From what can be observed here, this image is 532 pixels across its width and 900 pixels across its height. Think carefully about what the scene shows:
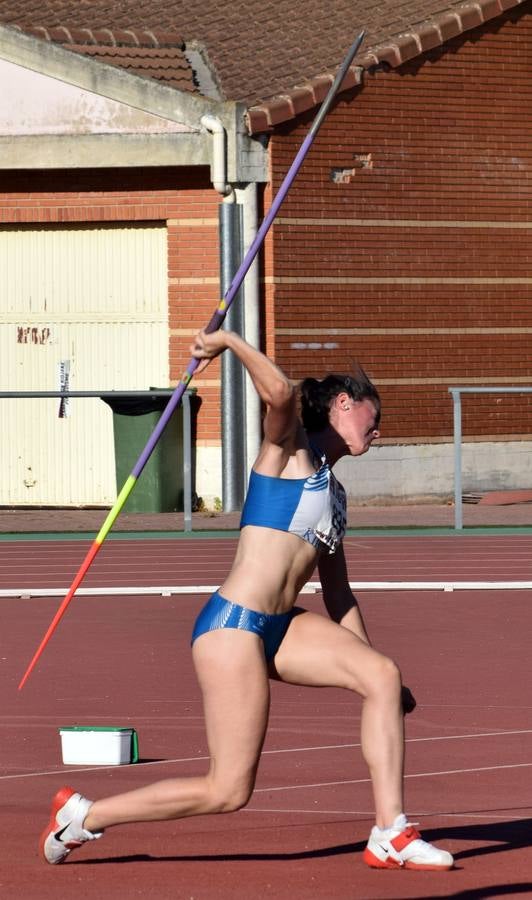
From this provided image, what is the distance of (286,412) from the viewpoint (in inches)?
243

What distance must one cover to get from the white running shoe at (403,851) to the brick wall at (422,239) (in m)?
16.8

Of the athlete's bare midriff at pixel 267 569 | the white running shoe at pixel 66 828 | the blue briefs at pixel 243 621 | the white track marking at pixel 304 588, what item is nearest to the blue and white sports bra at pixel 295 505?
the athlete's bare midriff at pixel 267 569

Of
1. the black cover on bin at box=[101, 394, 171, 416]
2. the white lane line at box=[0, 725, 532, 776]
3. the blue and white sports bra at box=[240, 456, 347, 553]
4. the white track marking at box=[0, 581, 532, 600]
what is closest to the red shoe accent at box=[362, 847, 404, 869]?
the blue and white sports bra at box=[240, 456, 347, 553]

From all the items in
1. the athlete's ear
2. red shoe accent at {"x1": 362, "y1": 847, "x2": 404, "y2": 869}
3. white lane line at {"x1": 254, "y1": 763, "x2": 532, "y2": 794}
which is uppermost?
the athlete's ear

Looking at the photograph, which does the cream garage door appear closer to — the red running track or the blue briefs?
the red running track

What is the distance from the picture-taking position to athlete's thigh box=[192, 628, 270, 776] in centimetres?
627

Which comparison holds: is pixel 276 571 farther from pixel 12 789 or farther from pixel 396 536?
pixel 396 536

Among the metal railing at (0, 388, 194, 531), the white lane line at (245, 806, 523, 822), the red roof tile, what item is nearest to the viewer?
the white lane line at (245, 806, 523, 822)

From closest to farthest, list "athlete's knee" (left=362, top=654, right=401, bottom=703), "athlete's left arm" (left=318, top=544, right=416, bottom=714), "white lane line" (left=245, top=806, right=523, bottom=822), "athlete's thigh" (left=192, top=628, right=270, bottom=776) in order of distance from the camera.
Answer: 1. "athlete's thigh" (left=192, top=628, right=270, bottom=776)
2. "athlete's knee" (left=362, top=654, right=401, bottom=703)
3. "athlete's left arm" (left=318, top=544, right=416, bottom=714)
4. "white lane line" (left=245, top=806, right=523, bottom=822)

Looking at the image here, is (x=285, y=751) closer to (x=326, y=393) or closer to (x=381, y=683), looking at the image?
(x=381, y=683)

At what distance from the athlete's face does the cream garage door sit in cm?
1710

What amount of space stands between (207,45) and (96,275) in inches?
142

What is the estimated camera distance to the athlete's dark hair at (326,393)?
6578 mm

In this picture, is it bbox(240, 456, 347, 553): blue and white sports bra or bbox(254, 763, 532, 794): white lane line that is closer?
bbox(240, 456, 347, 553): blue and white sports bra
